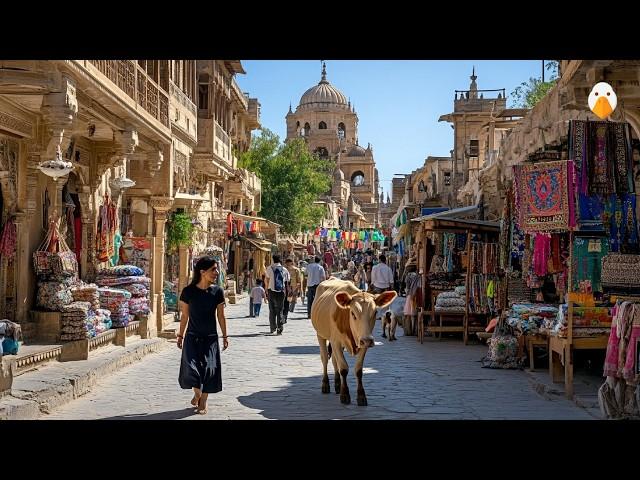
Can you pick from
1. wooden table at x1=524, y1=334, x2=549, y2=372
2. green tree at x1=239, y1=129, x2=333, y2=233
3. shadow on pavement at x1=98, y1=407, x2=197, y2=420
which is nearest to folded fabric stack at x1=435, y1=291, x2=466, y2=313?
wooden table at x1=524, y1=334, x2=549, y2=372

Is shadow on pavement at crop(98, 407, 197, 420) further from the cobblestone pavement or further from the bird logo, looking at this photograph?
the bird logo

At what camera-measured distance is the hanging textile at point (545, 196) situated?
30.8 feet

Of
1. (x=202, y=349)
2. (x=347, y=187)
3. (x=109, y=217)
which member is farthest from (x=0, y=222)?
(x=347, y=187)

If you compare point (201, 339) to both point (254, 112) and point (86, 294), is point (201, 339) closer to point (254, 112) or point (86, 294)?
point (86, 294)

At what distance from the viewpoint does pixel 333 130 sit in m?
94.5

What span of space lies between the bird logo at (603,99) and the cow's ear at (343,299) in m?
3.05

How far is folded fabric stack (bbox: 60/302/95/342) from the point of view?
448 inches

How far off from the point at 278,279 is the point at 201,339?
8928 mm

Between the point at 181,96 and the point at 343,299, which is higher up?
the point at 181,96

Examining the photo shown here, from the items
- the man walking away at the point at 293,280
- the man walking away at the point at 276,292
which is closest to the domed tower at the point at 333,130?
the man walking away at the point at 293,280

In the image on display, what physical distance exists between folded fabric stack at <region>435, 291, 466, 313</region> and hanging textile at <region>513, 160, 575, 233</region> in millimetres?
4969

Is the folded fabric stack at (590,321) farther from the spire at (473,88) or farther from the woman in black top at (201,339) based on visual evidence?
the spire at (473,88)

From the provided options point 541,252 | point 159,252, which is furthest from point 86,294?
point 541,252
